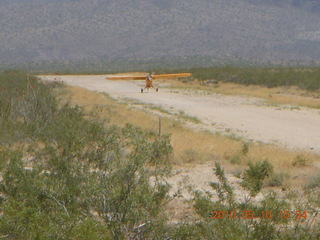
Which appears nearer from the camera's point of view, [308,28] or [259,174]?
[259,174]

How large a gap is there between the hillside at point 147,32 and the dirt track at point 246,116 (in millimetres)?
98613

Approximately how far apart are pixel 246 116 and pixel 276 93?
16961 mm

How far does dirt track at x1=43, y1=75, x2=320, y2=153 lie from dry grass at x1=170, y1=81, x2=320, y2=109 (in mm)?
1644

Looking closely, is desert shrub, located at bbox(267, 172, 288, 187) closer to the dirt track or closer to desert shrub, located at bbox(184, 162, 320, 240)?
desert shrub, located at bbox(184, 162, 320, 240)

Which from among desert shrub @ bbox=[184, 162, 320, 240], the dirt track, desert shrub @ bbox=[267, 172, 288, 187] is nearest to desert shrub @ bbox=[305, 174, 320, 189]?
desert shrub @ bbox=[267, 172, 288, 187]

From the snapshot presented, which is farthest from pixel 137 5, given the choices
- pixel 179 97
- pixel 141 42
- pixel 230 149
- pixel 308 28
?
pixel 230 149

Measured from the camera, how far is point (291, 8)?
183250mm

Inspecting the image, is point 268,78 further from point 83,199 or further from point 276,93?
point 83,199

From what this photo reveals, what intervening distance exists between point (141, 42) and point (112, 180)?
14109cm

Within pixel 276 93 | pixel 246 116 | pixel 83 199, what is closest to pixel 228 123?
pixel 246 116

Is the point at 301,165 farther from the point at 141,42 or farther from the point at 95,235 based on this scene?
the point at 141,42
